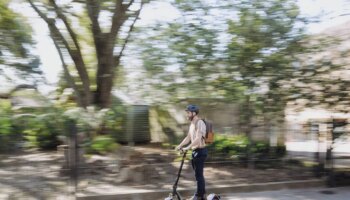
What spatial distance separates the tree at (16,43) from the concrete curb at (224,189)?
390cm

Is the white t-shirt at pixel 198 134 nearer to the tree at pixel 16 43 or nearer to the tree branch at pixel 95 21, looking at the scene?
the tree branch at pixel 95 21

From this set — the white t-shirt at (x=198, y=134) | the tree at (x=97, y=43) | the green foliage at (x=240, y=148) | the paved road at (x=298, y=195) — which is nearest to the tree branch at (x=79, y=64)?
the tree at (x=97, y=43)

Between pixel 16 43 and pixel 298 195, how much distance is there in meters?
7.42

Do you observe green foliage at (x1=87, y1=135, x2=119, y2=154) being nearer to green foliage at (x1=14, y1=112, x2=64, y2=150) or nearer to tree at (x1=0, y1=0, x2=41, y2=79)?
green foliage at (x1=14, y1=112, x2=64, y2=150)

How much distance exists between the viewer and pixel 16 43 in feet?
30.0

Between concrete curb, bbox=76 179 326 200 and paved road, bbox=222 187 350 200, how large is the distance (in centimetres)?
15

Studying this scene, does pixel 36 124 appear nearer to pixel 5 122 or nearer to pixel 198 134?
pixel 5 122

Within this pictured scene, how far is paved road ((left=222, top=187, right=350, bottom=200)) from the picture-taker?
319 inches

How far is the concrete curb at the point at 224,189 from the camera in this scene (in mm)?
7597

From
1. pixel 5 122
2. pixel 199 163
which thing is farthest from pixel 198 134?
pixel 5 122

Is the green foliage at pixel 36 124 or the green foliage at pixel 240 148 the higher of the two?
the green foliage at pixel 36 124

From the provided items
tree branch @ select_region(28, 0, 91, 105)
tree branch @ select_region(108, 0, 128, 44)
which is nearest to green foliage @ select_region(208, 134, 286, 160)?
tree branch @ select_region(28, 0, 91, 105)

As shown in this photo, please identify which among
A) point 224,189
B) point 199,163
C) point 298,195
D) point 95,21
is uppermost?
point 95,21

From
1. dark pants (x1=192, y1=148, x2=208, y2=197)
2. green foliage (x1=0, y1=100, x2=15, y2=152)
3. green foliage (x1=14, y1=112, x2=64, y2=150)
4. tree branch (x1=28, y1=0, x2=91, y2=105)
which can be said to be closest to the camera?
dark pants (x1=192, y1=148, x2=208, y2=197)
